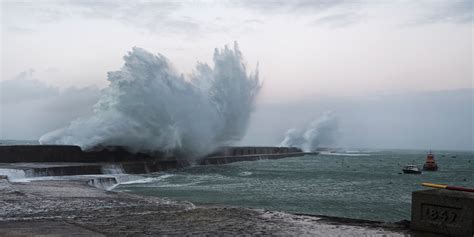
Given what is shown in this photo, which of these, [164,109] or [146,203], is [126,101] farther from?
[146,203]

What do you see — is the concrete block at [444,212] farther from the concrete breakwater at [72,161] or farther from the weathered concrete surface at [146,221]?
the concrete breakwater at [72,161]

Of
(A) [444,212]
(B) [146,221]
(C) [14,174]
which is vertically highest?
(A) [444,212]

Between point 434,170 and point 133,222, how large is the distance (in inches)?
1693

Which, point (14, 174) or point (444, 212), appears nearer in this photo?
point (444, 212)

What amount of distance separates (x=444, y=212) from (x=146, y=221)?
518cm

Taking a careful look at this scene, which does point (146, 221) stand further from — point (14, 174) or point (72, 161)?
point (72, 161)

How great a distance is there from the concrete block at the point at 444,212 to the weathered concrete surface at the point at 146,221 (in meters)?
0.44

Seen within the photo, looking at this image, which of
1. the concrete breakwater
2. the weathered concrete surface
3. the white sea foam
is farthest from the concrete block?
the concrete breakwater

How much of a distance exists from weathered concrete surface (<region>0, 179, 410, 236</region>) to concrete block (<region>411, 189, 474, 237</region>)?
44cm

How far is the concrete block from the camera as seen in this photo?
7.05 metres

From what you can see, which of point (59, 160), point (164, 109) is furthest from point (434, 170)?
point (59, 160)

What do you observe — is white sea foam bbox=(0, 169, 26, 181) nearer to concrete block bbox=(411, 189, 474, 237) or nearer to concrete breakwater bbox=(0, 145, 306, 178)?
concrete breakwater bbox=(0, 145, 306, 178)

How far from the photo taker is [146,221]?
364 inches

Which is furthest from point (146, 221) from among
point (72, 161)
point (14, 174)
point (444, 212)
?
point (72, 161)
